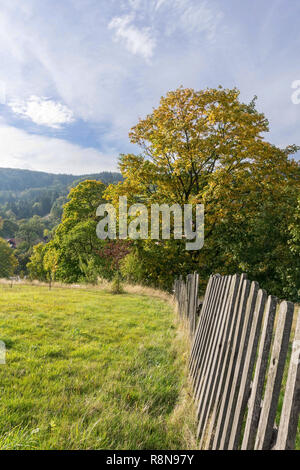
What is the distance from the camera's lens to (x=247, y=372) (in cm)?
185

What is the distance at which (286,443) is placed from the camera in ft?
4.30

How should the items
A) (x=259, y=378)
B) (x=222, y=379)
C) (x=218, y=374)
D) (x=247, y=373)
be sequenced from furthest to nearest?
(x=218, y=374) → (x=222, y=379) → (x=247, y=373) → (x=259, y=378)

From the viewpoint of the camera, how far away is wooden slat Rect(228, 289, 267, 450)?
180 cm

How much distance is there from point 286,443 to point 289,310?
640mm

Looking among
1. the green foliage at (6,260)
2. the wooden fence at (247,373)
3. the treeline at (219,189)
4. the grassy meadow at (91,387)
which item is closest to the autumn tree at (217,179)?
the treeline at (219,189)

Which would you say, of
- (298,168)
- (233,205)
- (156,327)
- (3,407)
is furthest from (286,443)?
(298,168)

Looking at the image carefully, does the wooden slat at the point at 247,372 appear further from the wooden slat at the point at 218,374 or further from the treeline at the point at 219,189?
the treeline at the point at 219,189

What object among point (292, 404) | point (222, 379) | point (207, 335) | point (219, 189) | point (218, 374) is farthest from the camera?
point (219, 189)

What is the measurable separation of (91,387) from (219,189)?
10373 millimetres
